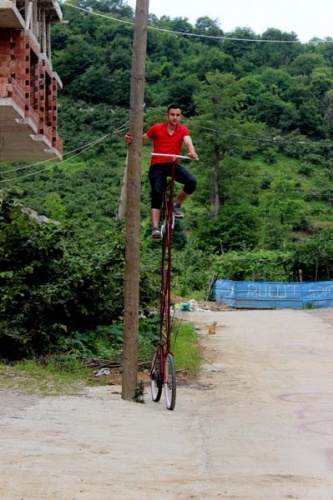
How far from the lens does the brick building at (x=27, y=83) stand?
1714 centimetres

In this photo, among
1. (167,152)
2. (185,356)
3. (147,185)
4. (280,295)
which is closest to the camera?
(167,152)

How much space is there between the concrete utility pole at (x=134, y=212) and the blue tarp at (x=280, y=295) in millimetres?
25119

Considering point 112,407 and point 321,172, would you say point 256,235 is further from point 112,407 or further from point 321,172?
point 112,407

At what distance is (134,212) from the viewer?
927 cm

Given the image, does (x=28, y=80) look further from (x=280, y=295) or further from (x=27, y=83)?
(x=280, y=295)

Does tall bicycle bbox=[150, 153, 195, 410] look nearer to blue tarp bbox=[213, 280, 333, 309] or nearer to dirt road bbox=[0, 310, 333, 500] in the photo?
dirt road bbox=[0, 310, 333, 500]

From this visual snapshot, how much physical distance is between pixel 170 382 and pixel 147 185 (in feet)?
125

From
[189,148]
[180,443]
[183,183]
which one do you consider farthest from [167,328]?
[189,148]

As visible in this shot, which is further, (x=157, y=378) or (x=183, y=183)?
(x=157, y=378)

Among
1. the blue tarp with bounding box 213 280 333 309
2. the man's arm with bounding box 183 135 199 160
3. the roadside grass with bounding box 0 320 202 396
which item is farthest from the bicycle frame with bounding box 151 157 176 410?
the blue tarp with bounding box 213 280 333 309

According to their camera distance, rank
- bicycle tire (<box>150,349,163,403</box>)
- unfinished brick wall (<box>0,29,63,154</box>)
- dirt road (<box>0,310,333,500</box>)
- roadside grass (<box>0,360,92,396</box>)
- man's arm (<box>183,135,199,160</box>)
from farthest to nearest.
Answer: unfinished brick wall (<box>0,29,63,154</box>) → roadside grass (<box>0,360,92,396</box>) → bicycle tire (<box>150,349,163,403</box>) → man's arm (<box>183,135,199,160</box>) → dirt road (<box>0,310,333,500</box>)

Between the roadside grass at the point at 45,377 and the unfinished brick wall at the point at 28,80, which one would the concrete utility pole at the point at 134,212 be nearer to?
the roadside grass at the point at 45,377

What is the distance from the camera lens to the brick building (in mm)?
17141

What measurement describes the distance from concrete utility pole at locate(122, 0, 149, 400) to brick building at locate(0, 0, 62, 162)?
7882 millimetres
